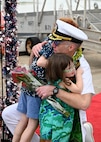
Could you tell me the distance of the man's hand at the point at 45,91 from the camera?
2672 mm

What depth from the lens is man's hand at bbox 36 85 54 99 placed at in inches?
105

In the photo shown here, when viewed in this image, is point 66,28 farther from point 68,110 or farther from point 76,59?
point 68,110

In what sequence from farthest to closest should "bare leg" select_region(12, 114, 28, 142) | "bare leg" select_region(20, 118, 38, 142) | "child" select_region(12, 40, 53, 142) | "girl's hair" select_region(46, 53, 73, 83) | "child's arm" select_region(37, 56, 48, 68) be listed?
"bare leg" select_region(12, 114, 28, 142)
"bare leg" select_region(20, 118, 38, 142)
"child" select_region(12, 40, 53, 142)
"child's arm" select_region(37, 56, 48, 68)
"girl's hair" select_region(46, 53, 73, 83)

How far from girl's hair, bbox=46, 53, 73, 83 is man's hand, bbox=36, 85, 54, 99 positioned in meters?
0.08

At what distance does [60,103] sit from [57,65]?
305 mm

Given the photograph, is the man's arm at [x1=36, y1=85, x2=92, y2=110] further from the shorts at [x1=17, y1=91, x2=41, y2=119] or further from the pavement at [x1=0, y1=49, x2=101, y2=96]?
the pavement at [x1=0, y1=49, x2=101, y2=96]

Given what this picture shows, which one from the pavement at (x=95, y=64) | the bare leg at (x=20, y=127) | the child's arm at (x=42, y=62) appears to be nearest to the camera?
the child's arm at (x=42, y=62)

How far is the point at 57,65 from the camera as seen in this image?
103 inches

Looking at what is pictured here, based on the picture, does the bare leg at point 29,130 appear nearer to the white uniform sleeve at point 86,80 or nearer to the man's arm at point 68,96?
the man's arm at point 68,96

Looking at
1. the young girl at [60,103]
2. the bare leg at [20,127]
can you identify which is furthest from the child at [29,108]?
the young girl at [60,103]

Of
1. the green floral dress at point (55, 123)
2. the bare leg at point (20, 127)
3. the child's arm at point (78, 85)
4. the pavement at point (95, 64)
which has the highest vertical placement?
the child's arm at point (78, 85)

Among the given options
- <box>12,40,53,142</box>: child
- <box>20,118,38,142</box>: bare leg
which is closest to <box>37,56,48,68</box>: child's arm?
<box>12,40,53,142</box>: child

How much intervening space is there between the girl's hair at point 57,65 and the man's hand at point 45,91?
82 millimetres

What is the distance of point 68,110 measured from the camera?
2.75 meters
